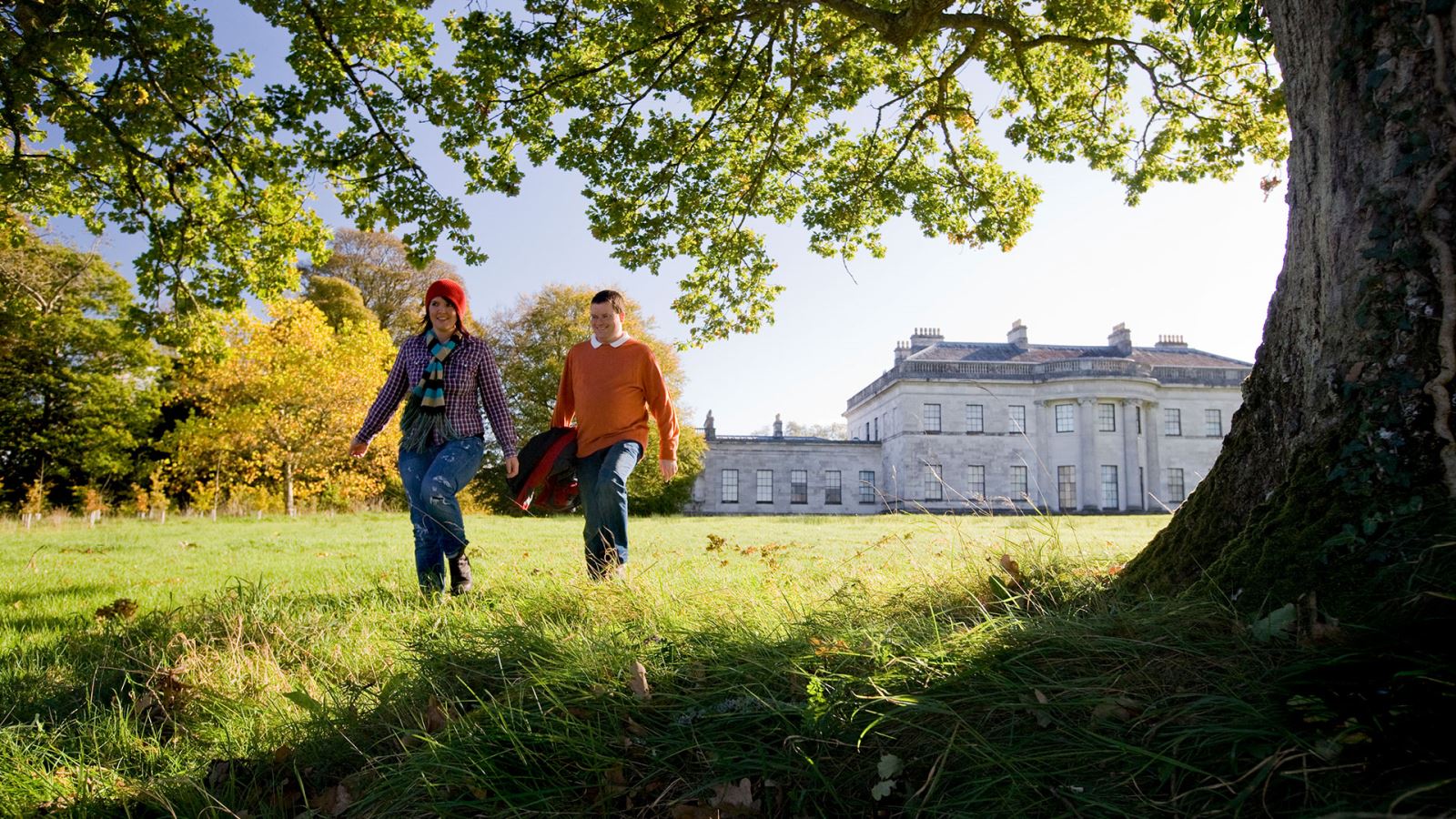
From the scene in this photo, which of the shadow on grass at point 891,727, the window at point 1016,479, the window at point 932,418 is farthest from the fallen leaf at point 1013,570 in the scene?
the window at point 1016,479

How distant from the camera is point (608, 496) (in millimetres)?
4934

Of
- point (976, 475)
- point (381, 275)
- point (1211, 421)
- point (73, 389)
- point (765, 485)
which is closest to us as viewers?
point (73, 389)

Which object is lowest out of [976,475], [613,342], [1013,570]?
[976,475]

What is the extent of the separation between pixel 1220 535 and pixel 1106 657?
97cm

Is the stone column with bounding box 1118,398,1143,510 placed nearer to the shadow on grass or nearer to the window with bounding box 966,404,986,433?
the window with bounding box 966,404,986,433

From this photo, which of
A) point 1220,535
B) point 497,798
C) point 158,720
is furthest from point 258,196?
point 1220,535

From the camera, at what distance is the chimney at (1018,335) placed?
4956 centimetres

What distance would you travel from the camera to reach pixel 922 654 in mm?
2297

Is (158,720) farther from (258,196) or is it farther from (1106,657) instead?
(258,196)

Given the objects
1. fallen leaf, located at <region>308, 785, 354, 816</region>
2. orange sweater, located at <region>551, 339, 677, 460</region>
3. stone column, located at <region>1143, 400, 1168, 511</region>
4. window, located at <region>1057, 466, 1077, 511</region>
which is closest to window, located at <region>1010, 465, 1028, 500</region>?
window, located at <region>1057, 466, 1077, 511</region>

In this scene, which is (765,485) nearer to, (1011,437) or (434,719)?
(1011,437)

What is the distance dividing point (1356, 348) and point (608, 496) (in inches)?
147

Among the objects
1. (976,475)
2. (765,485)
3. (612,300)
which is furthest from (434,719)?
(976,475)

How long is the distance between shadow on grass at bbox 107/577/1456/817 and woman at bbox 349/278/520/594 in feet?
6.81
